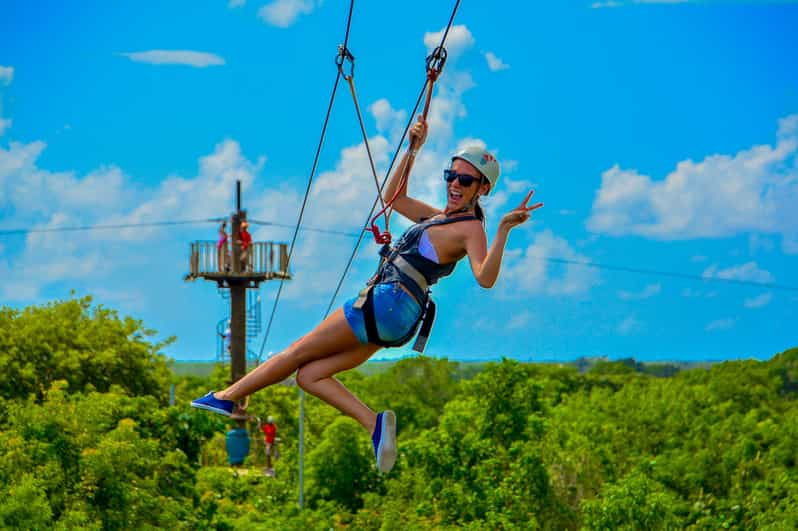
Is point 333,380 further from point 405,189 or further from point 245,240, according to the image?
point 245,240

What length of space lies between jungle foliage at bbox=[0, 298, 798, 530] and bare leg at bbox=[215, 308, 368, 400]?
16.2 m

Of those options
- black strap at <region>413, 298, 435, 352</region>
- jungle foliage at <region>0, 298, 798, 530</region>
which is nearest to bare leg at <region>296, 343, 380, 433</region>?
black strap at <region>413, 298, 435, 352</region>

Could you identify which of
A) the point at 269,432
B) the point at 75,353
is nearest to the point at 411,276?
the point at 75,353

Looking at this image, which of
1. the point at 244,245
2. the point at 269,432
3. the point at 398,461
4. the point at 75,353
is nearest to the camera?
the point at 75,353

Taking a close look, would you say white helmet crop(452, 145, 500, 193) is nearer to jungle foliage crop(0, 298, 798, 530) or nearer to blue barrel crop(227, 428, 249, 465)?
jungle foliage crop(0, 298, 798, 530)

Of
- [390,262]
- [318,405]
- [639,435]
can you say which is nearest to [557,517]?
[639,435]

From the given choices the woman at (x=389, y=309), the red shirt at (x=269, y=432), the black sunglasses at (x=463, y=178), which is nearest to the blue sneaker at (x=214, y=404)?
the woman at (x=389, y=309)

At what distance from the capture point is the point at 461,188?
7.09 meters

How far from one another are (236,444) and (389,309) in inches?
1656

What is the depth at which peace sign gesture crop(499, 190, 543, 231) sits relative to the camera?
6.51 meters

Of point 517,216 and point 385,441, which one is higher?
point 517,216

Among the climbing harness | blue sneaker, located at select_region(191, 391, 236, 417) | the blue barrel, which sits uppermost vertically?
the blue barrel

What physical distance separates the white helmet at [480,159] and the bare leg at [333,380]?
124 centimetres

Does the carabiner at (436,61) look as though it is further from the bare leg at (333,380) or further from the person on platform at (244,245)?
the person on platform at (244,245)
